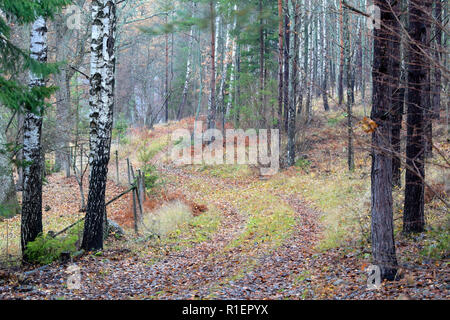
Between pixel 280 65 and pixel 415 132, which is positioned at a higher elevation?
pixel 280 65

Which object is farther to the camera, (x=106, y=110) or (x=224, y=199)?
(x=224, y=199)

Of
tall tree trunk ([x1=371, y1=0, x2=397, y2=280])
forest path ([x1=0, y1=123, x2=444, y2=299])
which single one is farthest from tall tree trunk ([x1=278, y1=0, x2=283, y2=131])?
tall tree trunk ([x1=371, y1=0, x2=397, y2=280])

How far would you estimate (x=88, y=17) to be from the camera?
17.4m

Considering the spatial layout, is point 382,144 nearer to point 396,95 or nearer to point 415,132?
point 415,132

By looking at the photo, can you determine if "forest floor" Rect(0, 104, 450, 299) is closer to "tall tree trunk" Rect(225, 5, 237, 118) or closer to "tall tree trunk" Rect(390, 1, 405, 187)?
"tall tree trunk" Rect(390, 1, 405, 187)

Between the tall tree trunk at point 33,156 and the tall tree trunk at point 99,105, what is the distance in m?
1.03

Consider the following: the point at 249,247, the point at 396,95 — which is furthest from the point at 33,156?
the point at 396,95

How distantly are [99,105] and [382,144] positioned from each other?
232 inches

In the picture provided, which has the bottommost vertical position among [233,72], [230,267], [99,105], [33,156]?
[230,267]

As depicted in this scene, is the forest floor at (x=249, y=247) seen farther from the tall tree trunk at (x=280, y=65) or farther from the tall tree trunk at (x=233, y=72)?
the tall tree trunk at (x=233, y=72)

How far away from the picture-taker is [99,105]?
8352 mm
